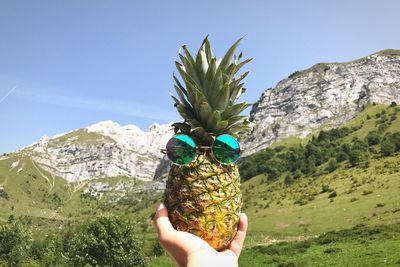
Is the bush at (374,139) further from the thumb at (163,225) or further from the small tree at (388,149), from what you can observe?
the thumb at (163,225)

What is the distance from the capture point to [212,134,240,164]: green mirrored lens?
6.09 m

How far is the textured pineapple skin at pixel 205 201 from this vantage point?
20.0 feet

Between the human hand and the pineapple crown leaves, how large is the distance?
1.74 metres

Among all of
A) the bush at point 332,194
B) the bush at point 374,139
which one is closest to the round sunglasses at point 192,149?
the bush at point 332,194

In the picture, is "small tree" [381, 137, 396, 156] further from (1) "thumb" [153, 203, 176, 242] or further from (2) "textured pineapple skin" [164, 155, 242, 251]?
(1) "thumb" [153, 203, 176, 242]

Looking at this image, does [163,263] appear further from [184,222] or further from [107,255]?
[184,222]

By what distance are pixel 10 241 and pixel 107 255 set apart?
111ft

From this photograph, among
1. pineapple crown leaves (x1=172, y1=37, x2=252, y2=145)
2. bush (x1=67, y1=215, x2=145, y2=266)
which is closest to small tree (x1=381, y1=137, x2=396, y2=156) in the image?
bush (x1=67, y1=215, x2=145, y2=266)

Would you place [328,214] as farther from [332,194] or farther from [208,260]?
[208,260]

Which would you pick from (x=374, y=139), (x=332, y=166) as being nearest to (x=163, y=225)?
(x=332, y=166)

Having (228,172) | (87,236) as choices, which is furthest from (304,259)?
(228,172)

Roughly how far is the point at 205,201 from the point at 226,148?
0.92 metres

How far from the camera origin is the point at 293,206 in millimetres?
111188

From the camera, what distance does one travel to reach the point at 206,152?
658 cm
